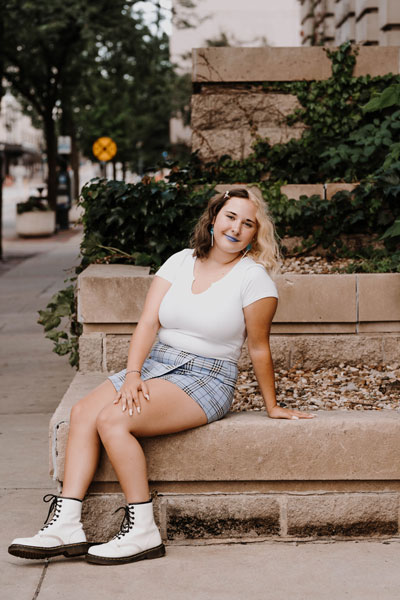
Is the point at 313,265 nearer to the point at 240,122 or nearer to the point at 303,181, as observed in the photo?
the point at 303,181

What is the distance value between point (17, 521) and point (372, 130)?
4.68 metres

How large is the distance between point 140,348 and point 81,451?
52 cm

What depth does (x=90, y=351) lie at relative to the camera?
5.46 meters

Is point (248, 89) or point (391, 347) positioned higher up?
point (248, 89)

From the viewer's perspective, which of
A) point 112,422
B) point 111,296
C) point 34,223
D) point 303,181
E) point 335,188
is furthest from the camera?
point 34,223

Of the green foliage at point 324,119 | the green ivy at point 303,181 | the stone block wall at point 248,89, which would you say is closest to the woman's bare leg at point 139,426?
the green ivy at point 303,181

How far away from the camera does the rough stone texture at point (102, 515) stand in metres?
3.91

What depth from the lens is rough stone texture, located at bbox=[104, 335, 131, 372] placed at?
17.9 ft

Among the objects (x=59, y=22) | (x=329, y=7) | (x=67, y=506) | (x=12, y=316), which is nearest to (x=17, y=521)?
(x=67, y=506)

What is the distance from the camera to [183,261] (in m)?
4.12

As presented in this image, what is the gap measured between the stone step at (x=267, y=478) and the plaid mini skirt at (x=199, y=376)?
0.31ft

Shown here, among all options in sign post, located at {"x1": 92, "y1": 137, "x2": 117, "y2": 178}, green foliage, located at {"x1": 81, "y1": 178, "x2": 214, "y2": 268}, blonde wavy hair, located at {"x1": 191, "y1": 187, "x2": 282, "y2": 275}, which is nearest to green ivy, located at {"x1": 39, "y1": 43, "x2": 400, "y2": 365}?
green foliage, located at {"x1": 81, "y1": 178, "x2": 214, "y2": 268}

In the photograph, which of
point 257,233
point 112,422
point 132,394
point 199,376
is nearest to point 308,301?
point 257,233

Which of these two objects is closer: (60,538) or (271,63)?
(60,538)
